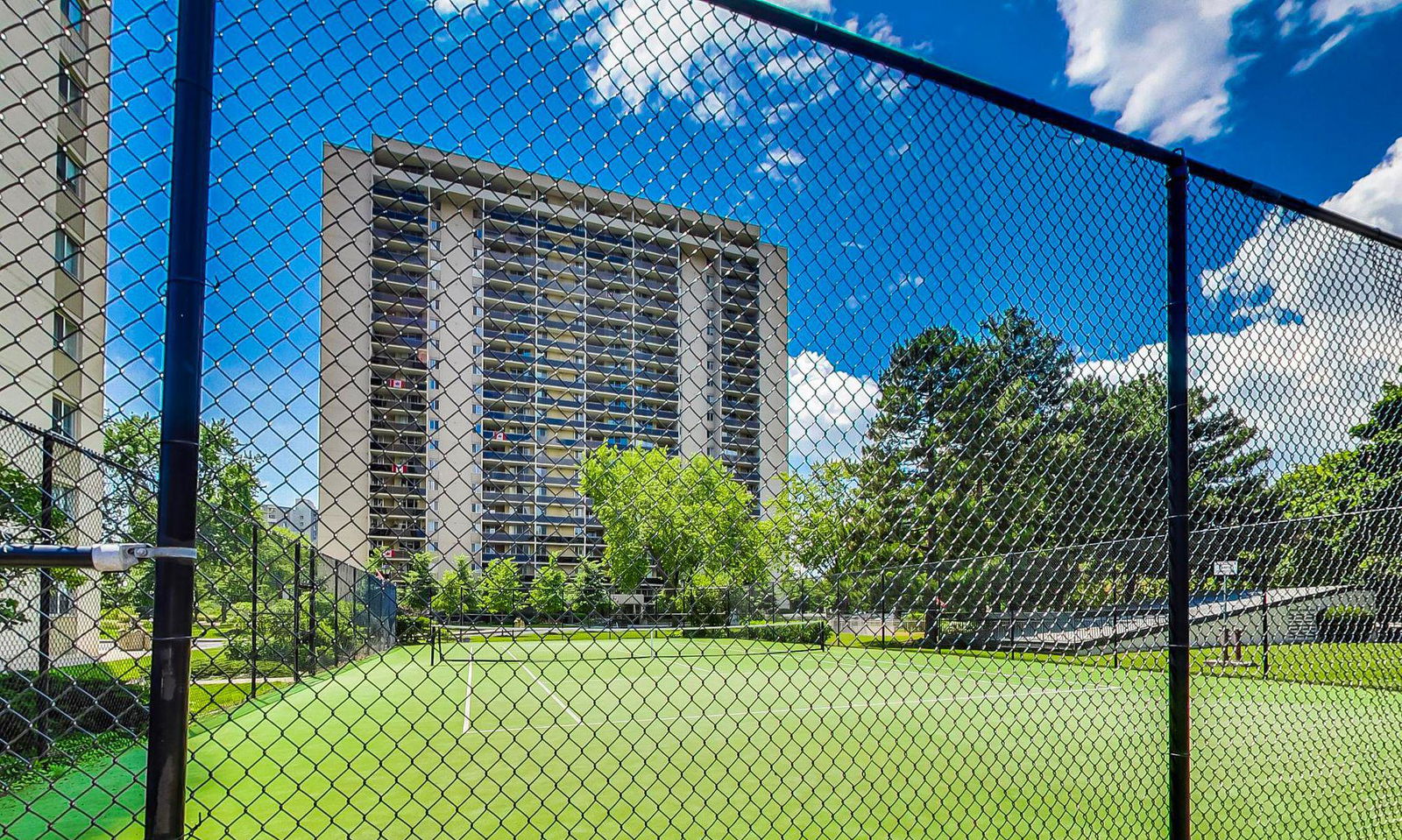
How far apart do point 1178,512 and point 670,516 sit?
205 cm

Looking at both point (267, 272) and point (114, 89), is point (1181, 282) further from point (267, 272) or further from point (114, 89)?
point (114, 89)

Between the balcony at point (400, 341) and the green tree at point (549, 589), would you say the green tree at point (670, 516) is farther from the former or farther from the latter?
the balcony at point (400, 341)

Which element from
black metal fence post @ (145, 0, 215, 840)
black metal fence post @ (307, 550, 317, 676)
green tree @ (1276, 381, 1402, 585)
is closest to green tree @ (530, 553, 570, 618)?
black metal fence post @ (145, 0, 215, 840)

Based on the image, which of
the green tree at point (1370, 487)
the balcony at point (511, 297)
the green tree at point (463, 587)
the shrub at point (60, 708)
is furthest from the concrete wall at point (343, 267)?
the shrub at point (60, 708)

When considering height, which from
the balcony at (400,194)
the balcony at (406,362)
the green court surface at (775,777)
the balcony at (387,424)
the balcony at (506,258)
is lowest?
the green court surface at (775,777)

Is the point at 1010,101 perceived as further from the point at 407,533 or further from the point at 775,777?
the point at 775,777

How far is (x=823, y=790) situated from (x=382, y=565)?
11.0 ft

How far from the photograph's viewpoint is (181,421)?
4.84ft

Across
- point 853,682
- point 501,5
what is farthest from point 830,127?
point 853,682

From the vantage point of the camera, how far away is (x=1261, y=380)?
3.30 m

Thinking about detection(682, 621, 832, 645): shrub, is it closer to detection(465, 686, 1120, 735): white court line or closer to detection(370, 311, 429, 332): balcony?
detection(465, 686, 1120, 735): white court line

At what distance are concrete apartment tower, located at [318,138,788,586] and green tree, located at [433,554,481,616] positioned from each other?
226 millimetres

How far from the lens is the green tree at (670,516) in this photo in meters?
3.46

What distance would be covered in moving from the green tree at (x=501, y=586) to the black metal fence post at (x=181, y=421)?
113 cm
